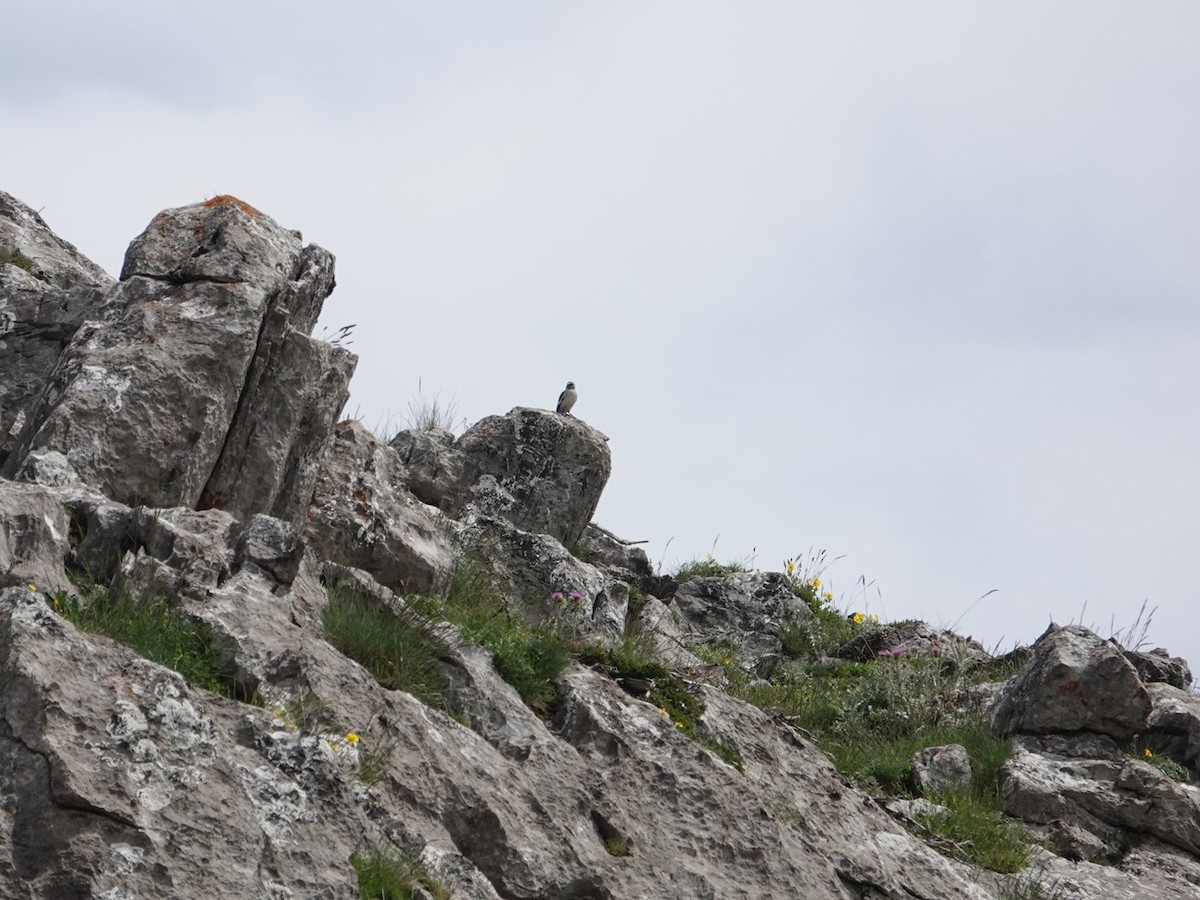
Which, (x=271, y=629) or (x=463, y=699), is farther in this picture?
(x=463, y=699)

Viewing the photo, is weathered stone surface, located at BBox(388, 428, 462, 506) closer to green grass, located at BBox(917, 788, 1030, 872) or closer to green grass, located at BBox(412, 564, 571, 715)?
green grass, located at BBox(412, 564, 571, 715)

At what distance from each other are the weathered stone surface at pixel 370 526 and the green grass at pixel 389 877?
138 inches

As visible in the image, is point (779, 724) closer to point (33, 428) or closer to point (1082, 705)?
point (1082, 705)

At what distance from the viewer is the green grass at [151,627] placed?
21.4 feet

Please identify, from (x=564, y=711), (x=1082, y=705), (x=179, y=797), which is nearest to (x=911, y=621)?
(x=1082, y=705)

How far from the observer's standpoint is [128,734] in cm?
580

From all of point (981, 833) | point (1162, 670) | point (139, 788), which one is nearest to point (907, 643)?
point (1162, 670)

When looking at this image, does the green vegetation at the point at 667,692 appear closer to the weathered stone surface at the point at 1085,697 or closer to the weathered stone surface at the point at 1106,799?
the weathered stone surface at the point at 1106,799

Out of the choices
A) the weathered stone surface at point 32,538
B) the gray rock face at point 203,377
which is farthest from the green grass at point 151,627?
the gray rock face at point 203,377

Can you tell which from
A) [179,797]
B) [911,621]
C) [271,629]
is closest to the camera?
[179,797]

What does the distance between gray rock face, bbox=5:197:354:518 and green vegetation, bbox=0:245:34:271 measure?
1.56 metres

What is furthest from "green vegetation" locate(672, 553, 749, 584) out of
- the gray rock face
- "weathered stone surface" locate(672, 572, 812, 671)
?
the gray rock face

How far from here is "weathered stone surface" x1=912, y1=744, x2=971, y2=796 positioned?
35.0ft

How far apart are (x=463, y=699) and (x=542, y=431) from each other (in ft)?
19.7
